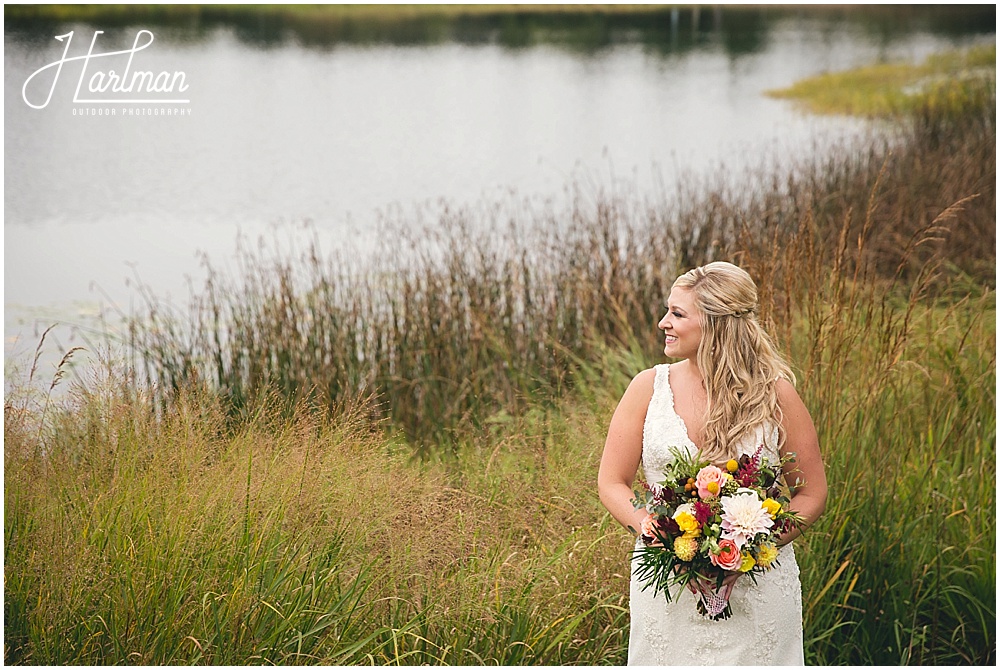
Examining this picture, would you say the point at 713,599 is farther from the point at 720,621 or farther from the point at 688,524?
the point at 688,524

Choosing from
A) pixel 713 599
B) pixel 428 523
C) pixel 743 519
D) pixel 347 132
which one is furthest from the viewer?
pixel 347 132

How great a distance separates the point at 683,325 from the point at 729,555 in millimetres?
508

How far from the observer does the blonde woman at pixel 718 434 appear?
78.5 inches

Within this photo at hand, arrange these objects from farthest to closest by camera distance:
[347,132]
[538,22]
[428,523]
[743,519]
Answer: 1. [538,22]
2. [347,132]
3. [428,523]
4. [743,519]

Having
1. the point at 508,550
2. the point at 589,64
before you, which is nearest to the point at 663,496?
the point at 508,550

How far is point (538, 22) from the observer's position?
5.70 metres

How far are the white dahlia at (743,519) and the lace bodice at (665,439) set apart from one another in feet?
0.66

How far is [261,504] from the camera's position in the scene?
107 inches

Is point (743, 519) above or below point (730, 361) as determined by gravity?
below

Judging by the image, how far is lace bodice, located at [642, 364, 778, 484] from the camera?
1997 millimetres

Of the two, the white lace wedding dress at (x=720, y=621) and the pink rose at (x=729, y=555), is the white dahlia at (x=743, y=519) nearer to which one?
the pink rose at (x=729, y=555)

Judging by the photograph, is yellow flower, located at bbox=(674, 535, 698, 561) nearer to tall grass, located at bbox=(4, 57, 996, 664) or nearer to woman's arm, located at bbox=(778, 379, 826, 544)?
woman's arm, located at bbox=(778, 379, 826, 544)

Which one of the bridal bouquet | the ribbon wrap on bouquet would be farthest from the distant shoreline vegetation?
the ribbon wrap on bouquet

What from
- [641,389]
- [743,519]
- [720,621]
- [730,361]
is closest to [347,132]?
[641,389]
